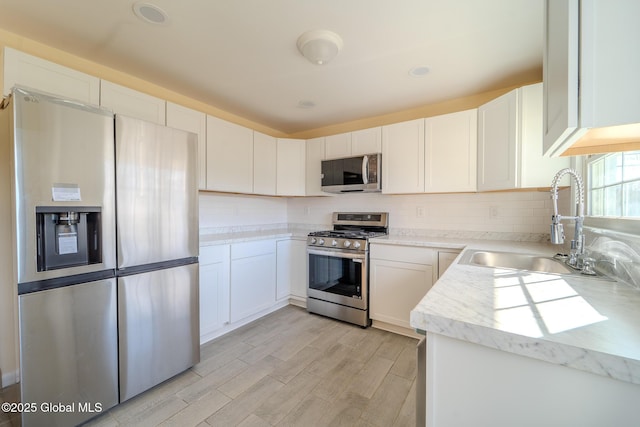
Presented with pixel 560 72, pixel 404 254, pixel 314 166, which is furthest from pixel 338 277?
pixel 560 72

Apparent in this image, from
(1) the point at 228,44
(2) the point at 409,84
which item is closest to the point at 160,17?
(1) the point at 228,44

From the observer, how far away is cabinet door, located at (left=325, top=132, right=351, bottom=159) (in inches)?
122

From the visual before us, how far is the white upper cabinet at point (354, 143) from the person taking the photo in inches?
114

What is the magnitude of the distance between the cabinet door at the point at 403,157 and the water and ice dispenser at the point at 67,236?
249 cm

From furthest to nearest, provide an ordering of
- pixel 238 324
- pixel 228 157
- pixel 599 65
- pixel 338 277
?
pixel 338 277, pixel 228 157, pixel 238 324, pixel 599 65

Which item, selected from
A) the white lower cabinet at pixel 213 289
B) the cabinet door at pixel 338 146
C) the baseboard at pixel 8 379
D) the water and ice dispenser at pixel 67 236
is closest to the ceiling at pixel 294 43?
the cabinet door at pixel 338 146

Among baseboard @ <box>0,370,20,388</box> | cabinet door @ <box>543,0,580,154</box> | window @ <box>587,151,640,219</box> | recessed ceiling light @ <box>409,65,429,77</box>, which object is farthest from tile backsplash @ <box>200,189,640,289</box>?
baseboard @ <box>0,370,20,388</box>

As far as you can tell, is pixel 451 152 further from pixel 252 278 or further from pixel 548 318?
pixel 252 278

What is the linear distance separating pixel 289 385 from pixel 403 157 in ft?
7.71

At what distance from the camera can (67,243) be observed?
1.38 meters

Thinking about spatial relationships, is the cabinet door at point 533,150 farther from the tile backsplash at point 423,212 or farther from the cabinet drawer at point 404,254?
the cabinet drawer at point 404,254

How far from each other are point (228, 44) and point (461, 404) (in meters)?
2.32

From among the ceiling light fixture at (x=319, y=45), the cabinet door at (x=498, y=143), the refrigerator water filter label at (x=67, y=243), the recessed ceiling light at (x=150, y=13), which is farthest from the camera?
the cabinet door at (x=498, y=143)

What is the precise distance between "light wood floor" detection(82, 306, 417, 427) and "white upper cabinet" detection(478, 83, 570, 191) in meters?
1.69
